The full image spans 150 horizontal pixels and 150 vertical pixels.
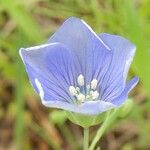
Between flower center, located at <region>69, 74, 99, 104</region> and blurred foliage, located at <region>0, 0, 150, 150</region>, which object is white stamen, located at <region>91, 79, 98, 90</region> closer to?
flower center, located at <region>69, 74, 99, 104</region>

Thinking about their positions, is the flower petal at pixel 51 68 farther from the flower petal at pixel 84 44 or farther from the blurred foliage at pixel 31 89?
the blurred foliage at pixel 31 89

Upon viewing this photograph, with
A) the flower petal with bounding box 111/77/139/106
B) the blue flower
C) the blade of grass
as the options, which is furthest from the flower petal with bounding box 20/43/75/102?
the blade of grass

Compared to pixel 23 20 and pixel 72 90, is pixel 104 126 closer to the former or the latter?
pixel 72 90

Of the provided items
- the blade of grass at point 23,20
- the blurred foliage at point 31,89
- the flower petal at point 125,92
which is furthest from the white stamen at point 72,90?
the blade of grass at point 23,20

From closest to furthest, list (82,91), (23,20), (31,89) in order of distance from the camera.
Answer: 1. (82,91)
2. (23,20)
3. (31,89)

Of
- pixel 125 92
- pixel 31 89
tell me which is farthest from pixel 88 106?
pixel 31 89

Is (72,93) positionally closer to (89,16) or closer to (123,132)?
(89,16)
